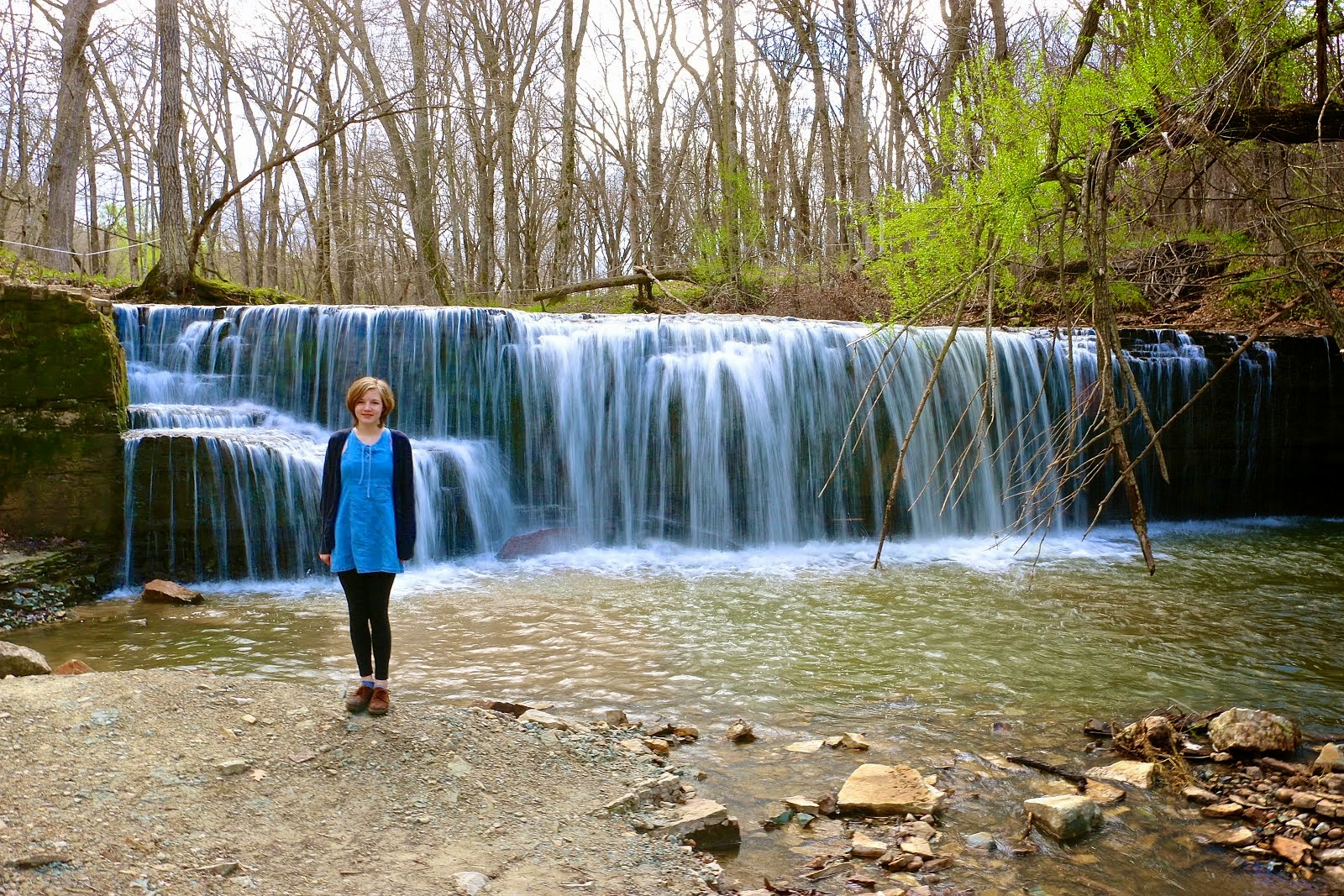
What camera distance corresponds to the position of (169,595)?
772 cm

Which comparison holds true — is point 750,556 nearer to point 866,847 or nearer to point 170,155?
point 866,847

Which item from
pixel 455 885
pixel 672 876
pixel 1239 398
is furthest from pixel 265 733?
pixel 1239 398

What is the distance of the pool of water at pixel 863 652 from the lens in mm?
3895

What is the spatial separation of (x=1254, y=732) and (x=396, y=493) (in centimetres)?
421

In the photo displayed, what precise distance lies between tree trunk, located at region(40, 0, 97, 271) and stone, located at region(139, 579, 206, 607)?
1060cm

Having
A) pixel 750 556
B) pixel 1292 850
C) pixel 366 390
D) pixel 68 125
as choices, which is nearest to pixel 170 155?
pixel 68 125

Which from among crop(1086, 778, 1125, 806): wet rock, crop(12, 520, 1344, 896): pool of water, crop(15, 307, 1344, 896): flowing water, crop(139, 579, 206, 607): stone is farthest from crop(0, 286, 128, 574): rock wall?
crop(1086, 778, 1125, 806): wet rock

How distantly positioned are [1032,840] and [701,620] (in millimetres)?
3862

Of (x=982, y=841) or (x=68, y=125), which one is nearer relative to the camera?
(x=982, y=841)

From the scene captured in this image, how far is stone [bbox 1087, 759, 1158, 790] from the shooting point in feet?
13.4

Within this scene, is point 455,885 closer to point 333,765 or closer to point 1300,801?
point 333,765

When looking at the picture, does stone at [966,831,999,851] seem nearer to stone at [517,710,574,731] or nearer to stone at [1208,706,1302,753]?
stone at [1208,706,1302,753]

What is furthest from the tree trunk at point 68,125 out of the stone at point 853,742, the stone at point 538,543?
the stone at point 853,742

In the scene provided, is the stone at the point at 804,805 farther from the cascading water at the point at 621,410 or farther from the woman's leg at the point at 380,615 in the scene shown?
the cascading water at the point at 621,410
